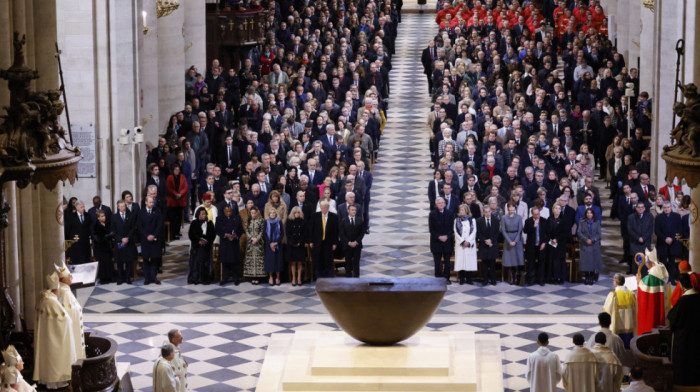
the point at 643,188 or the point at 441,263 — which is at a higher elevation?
the point at 643,188

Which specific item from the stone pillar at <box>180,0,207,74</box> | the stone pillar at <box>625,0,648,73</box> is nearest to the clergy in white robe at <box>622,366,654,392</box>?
the stone pillar at <box>180,0,207,74</box>

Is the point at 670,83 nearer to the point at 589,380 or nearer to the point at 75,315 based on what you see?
the point at 589,380

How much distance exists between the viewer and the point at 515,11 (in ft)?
132

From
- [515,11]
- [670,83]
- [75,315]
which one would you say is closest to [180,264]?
[75,315]

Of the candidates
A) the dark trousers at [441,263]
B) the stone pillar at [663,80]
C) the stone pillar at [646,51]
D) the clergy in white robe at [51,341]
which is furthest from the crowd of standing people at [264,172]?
the clergy in white robe at [51,341]

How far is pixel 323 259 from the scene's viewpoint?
24547mm

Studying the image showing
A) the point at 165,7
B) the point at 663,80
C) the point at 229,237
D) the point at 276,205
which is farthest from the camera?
the point at 165,7

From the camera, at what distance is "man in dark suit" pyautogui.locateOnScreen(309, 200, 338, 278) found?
79.8ft

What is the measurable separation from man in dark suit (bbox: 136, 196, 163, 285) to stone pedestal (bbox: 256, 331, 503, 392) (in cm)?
490

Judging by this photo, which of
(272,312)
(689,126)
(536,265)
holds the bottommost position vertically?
(272,312)

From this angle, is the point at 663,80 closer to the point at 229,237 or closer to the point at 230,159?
the point at 230,159

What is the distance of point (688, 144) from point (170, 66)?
58.3ft

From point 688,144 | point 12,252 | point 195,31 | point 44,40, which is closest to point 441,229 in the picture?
point 44,40

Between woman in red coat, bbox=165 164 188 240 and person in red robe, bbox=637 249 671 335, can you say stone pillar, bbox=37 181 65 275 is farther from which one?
person in red robe, bbox=637 249 671 335
